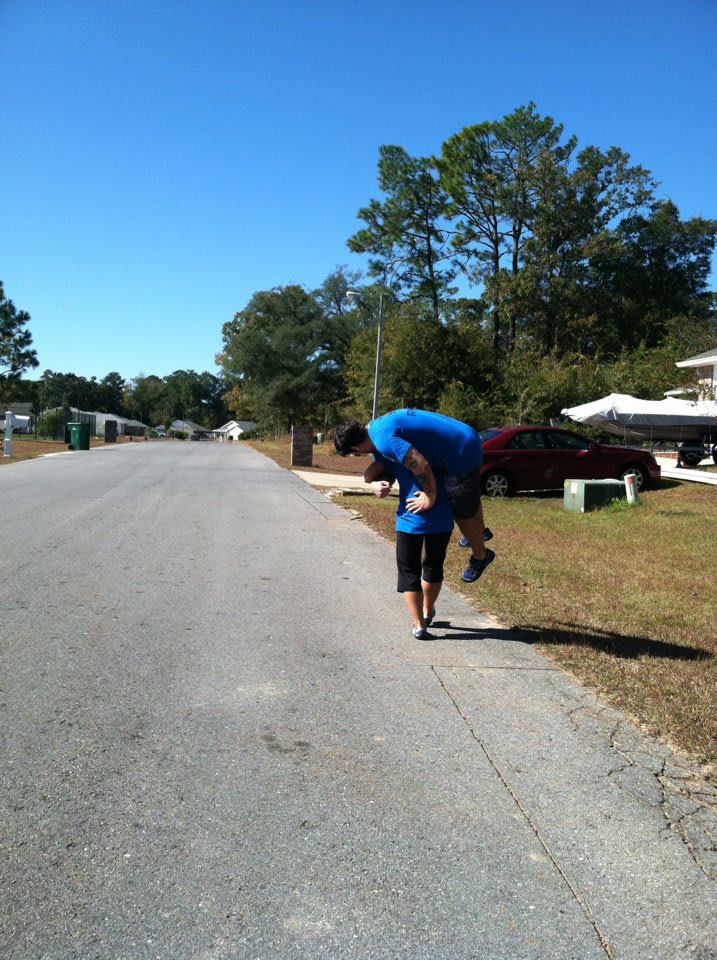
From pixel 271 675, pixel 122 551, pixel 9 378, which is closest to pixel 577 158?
pixel 122 551

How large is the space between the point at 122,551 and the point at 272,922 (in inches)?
272

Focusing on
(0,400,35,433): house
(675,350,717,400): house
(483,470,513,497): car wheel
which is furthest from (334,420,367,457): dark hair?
(0,400,35,433): house

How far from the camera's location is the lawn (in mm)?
4531

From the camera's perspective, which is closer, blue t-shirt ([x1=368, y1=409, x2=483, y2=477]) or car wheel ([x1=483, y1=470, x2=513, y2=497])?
blue t-shirt ([x1=368, y1=409, x2=483, y2=477])

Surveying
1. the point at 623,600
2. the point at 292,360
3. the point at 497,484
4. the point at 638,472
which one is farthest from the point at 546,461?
the point at 292,360

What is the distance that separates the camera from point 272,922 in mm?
2490

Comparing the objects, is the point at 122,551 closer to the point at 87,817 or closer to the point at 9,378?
the point at 87,817

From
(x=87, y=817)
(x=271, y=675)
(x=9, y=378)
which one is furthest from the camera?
(x=9, y=378)

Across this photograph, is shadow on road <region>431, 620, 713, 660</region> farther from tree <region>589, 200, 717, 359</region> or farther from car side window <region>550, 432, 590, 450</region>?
tree <region>589, 200, 717, 359</region>

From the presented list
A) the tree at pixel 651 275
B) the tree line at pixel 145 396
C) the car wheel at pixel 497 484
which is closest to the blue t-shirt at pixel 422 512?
the car wheel at pixel 497 484

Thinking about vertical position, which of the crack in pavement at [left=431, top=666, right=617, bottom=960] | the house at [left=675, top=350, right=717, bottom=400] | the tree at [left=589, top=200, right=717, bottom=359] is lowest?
the crack in pavement at [left=431, top=666, right=617, bottom=960]

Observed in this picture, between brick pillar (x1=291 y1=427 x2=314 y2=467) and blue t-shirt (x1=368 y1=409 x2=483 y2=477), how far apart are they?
24985mm

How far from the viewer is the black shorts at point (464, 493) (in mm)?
5418

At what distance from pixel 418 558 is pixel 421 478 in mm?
669
